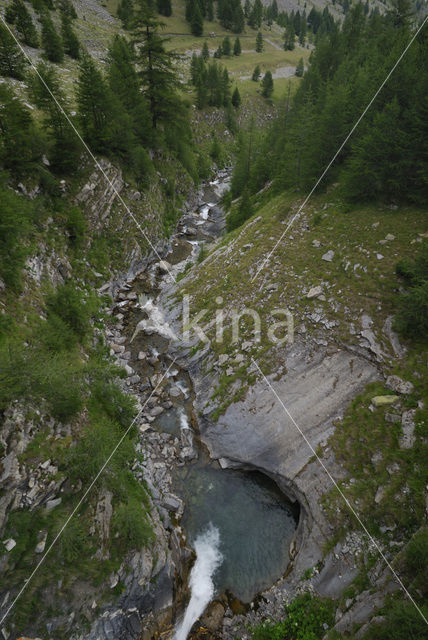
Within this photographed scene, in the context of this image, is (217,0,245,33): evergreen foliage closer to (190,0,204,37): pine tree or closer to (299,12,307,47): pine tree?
(190,0,204,37): pine tree

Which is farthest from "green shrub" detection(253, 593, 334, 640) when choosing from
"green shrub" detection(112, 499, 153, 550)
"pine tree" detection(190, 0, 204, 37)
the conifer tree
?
"pine tree" detection(190, 0, 204, 37)

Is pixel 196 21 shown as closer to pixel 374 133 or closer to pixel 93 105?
pixel 93 105

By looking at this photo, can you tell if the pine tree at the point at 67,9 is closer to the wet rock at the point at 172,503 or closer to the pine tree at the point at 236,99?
the pine tree at the point at 236,99

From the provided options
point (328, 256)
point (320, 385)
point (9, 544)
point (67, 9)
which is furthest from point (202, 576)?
point (67, 9)

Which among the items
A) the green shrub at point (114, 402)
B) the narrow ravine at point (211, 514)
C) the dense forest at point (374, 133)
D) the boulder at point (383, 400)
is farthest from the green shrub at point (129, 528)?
the dense forest at point (374, 133)

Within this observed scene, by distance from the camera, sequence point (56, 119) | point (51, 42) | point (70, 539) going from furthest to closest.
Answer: point (51, 42) → point (56, 119) → point (70, 539)

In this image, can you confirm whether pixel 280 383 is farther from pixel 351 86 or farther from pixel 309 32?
pixel 309 32

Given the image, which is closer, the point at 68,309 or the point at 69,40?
the point at 68,309
